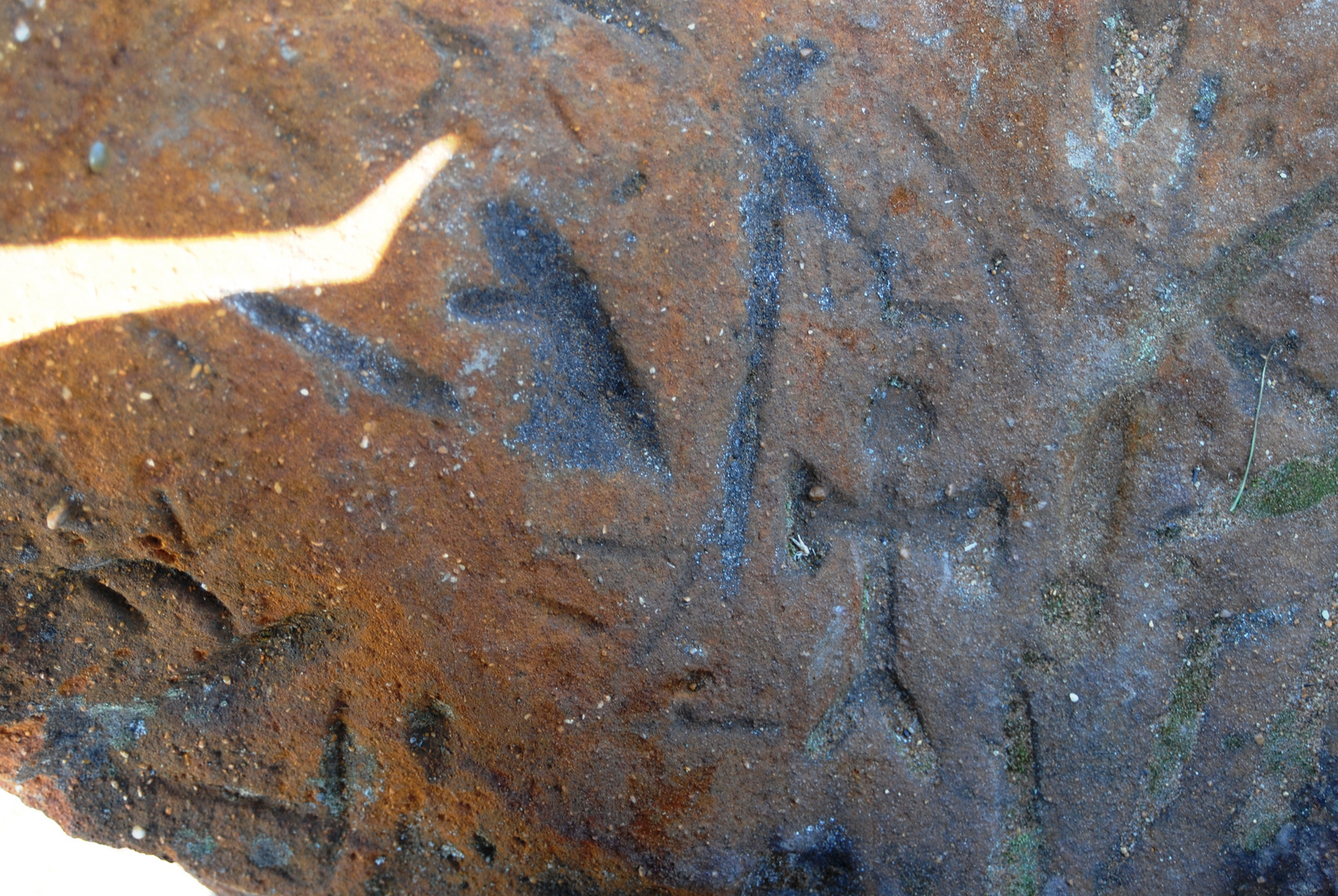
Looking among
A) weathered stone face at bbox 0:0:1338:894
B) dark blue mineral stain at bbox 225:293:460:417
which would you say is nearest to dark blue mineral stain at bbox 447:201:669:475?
weathered stone face at bbox 0:0:1338:894

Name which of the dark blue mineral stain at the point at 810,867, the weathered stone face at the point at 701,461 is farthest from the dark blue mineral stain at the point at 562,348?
the dark blue mineral stain at the point at 810,867

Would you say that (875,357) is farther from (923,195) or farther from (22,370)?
(22,370)

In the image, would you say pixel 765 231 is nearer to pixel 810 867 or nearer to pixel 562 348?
pixel 562 348

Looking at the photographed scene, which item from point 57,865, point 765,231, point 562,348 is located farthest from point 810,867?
point 57,865

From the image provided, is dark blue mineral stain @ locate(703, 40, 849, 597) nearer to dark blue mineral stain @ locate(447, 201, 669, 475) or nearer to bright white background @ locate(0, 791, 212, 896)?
dark blue mineral stain @ locate(447, 201, 669, 475)

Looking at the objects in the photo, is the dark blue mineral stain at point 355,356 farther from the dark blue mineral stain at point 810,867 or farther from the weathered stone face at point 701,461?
the dark blue mineral stain at point 810,867

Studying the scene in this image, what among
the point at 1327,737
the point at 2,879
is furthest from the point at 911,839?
the point at 2,879
